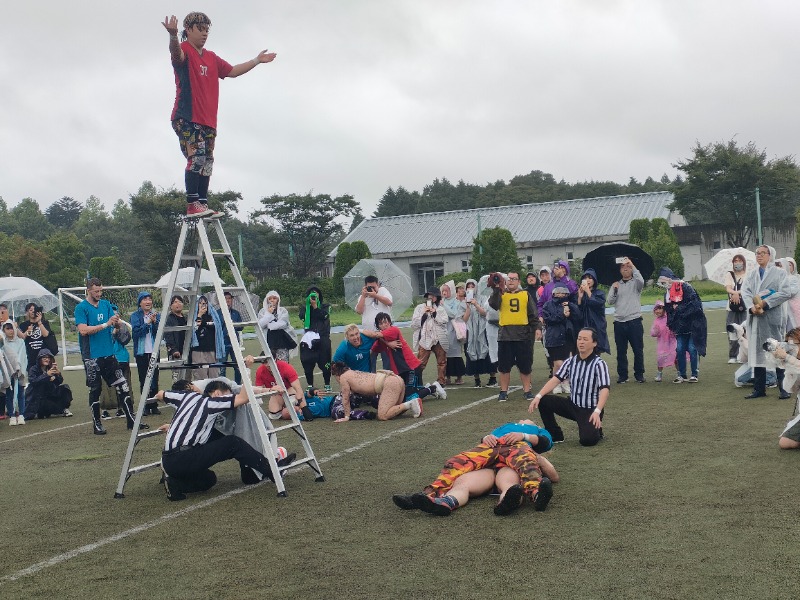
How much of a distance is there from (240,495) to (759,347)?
7054mm

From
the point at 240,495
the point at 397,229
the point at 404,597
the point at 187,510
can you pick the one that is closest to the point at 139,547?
the point at 187,510

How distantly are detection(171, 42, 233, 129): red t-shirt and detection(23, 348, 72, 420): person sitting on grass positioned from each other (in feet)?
28.2

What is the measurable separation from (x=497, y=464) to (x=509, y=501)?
716 mm

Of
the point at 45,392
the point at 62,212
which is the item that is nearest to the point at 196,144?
the point at 45,392

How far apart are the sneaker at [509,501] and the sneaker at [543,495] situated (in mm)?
154

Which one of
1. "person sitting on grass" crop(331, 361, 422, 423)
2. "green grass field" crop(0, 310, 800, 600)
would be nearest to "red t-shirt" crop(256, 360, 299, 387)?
"person sitting on grass" crop(331, 361, 422, 423)

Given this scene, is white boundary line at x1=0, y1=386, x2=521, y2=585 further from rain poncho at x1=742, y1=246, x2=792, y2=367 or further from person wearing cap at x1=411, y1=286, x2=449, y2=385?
rain poncho at x1=742, y1=246, x2=792, y2=367

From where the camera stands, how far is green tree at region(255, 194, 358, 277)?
57.4 meters

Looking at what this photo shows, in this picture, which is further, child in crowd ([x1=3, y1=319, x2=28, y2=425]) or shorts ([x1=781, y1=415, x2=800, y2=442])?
child in crowd ([x1=3, y1=319, x2=28, y2=425])

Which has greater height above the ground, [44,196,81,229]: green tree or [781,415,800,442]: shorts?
[44,196,81,229]: green tree

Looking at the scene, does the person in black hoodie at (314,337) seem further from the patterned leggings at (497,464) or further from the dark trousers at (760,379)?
the patterned leggings at (497,464)

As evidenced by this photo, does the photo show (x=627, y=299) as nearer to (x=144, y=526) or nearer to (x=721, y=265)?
(x=721, y=265)

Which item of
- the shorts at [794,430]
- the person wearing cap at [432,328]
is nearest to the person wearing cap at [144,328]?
the person wearing cap at [432,328]

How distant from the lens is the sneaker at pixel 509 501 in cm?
643
